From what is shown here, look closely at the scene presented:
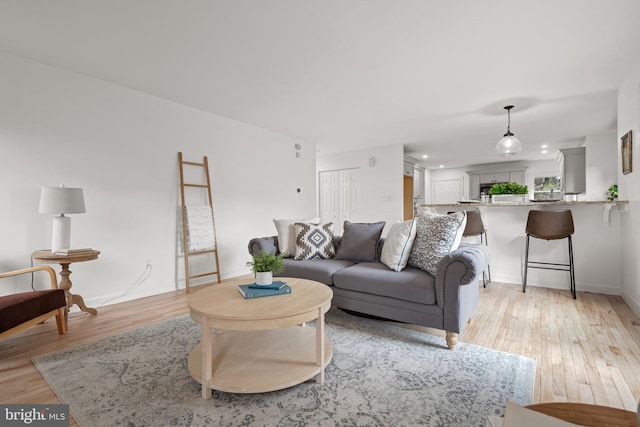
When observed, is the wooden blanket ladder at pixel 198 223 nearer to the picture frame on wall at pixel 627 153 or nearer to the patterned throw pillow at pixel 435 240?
the patterned throw pillow at pixel 435 240

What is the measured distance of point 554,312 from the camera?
9.78 ft

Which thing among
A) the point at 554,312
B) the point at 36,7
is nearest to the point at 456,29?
the point at 554,312

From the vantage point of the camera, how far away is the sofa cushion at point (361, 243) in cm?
313

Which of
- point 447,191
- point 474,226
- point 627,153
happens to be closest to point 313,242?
point 474,226

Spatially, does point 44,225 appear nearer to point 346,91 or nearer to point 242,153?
point 242,153

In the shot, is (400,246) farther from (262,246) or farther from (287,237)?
(262,246)

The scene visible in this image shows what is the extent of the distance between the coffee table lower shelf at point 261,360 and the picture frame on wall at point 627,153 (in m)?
3.62

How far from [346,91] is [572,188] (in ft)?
18.0

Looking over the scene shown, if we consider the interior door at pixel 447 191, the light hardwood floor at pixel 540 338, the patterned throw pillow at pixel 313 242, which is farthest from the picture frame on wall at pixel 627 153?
the interior door at pixel 447 191

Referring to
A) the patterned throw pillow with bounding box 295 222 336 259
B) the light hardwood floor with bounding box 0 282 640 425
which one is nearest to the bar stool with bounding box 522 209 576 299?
the light hardwood floor with bounding box 0 282 640 425

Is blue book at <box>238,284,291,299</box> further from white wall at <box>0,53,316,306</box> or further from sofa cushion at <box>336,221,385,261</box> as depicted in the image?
white wall at <box>0,53,316,306</box>

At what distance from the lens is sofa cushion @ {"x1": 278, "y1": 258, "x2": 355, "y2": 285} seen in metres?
2.78

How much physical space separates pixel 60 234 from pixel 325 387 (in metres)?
2.66

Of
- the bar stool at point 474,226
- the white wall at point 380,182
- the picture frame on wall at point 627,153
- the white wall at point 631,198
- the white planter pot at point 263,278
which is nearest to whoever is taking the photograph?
the white planter pot at point 263,278
